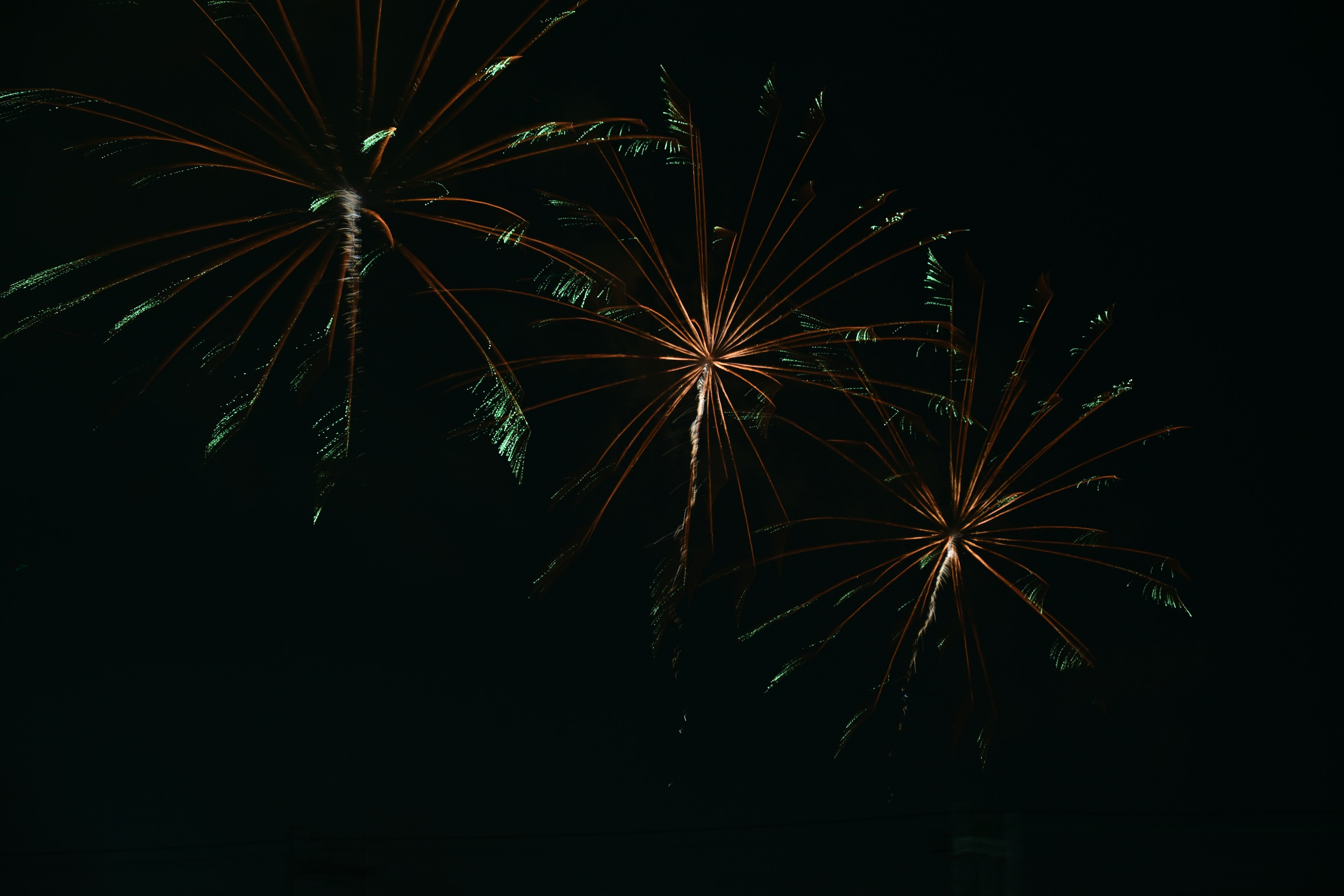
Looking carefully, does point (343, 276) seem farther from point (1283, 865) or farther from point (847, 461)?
point (1283, 865)

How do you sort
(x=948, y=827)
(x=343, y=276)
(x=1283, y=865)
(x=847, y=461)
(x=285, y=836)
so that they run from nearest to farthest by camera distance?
(x=285, y=836) < (x=948, y=827) < (x=1283, y=865) < (x=343, y=276) < (x=847, y=461)

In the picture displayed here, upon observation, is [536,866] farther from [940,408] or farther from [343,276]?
[940,408]

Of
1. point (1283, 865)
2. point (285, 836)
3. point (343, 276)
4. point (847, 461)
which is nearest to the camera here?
point (285, 836)

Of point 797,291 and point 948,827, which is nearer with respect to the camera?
point 948,827

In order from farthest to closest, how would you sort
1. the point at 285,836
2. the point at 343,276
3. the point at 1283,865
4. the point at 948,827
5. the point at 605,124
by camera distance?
1. the point at 605,124
2. the point at 343,276
3. the point at 1283,865
4. the point at 948,827
5. the point at 285,836

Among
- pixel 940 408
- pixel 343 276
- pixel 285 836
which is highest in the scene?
pixel 940 408

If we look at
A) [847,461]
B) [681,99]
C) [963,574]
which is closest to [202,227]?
[681,99]

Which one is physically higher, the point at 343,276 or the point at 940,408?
the point at 940,408

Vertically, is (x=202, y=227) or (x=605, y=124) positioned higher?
(x=605, y=124)

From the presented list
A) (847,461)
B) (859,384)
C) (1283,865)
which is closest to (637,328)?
(859,384)
